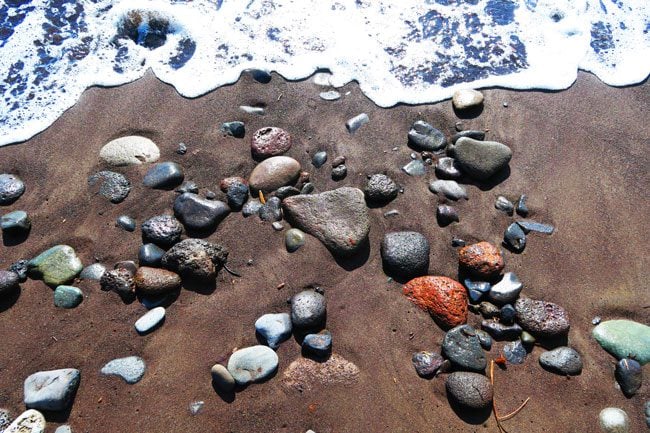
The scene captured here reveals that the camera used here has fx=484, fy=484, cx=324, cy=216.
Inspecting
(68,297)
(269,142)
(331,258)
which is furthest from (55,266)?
(331,258)

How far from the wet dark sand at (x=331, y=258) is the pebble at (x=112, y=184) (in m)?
0.06

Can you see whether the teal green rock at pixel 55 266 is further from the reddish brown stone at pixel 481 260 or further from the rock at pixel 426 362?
the reddish brown stone at pixel 481 260

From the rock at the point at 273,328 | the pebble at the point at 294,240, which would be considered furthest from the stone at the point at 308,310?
the pebble at the point at 294,240

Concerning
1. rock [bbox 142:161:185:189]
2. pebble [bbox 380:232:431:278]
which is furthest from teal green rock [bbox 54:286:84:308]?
pebble [bbox 380:232:431:278]

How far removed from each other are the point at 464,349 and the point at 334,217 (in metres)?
1.14

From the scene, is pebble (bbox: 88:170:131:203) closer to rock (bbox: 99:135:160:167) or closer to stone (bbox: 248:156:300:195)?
rock (bbox: 99:135:160:167)

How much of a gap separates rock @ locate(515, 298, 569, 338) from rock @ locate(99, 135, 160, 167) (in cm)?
275

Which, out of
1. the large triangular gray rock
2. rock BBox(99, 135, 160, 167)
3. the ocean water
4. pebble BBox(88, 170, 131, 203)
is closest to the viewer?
the large triangular gray rock

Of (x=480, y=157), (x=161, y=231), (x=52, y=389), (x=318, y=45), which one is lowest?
(x=52, y=389)

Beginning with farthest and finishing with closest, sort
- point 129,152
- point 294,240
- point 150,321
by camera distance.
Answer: point 129,152
point 294,240
point 150,321

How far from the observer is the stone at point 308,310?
2883 mm

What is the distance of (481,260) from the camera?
307 centimetres

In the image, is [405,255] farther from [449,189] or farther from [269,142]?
[269,142]

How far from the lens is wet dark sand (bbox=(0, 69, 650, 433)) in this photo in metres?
2.74
